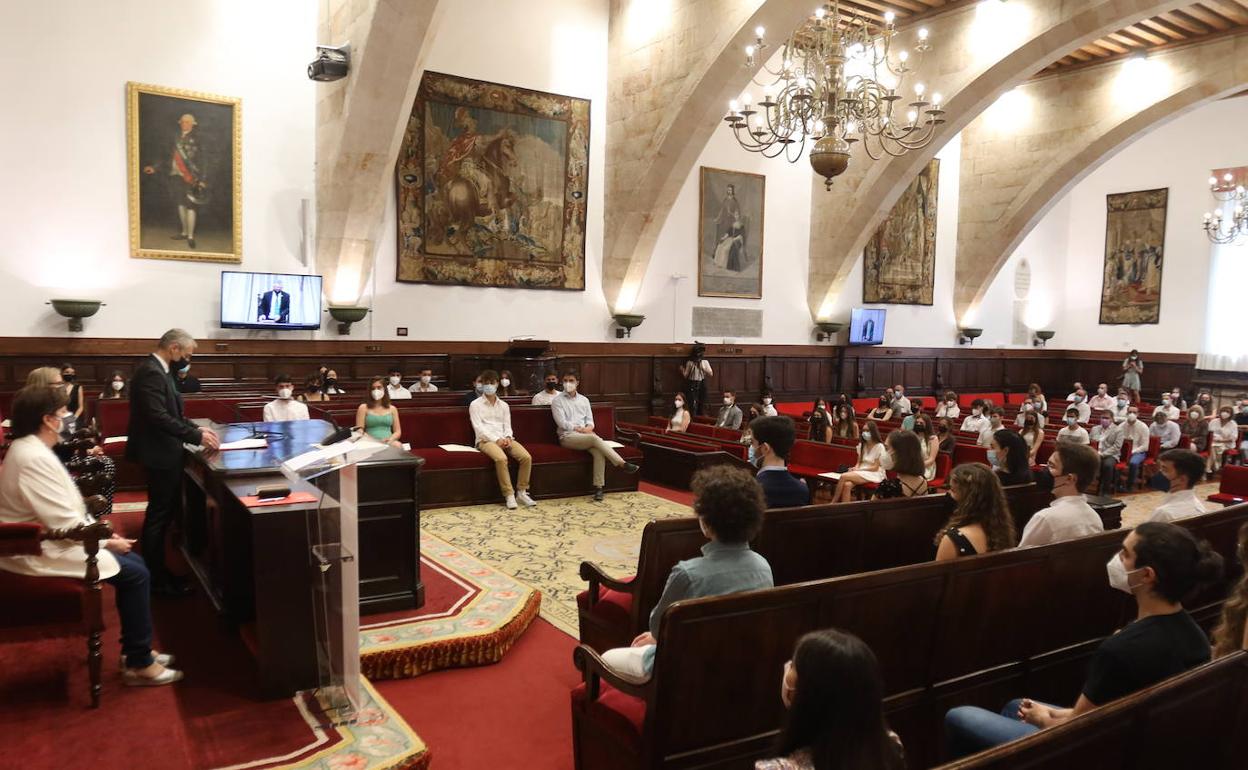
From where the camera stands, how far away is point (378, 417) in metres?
7.39

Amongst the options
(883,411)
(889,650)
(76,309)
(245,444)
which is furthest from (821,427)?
(76,309)

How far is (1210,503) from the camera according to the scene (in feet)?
27.7

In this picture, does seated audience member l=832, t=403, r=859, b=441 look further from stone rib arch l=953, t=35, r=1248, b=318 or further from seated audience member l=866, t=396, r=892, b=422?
stone rib arch l=953, t=35, r=1248, b=318

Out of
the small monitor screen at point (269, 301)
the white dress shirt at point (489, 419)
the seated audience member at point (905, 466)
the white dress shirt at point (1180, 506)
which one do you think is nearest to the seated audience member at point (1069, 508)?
the seated audience member at point (905, 466)

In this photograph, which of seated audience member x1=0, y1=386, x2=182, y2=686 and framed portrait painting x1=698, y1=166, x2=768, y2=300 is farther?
framed portrait painting x1=698, y1=166, x2=768, y2=300

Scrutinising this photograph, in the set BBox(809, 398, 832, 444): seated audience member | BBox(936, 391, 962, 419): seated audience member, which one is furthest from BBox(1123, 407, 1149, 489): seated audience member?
BBox(809, 398, 832, 444): seated audience member

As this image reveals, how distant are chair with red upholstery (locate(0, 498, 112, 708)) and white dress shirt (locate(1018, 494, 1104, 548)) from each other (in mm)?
4051

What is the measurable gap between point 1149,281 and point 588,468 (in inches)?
652

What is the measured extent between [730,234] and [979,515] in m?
11.9

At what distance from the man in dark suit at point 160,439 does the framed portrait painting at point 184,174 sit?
22.1 feet

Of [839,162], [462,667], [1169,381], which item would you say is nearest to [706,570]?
[462,667]

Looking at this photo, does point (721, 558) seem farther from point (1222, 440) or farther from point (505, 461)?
point (1222, 440)

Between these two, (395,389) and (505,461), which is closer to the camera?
(505,461)

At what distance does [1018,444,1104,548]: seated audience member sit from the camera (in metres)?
3.66
